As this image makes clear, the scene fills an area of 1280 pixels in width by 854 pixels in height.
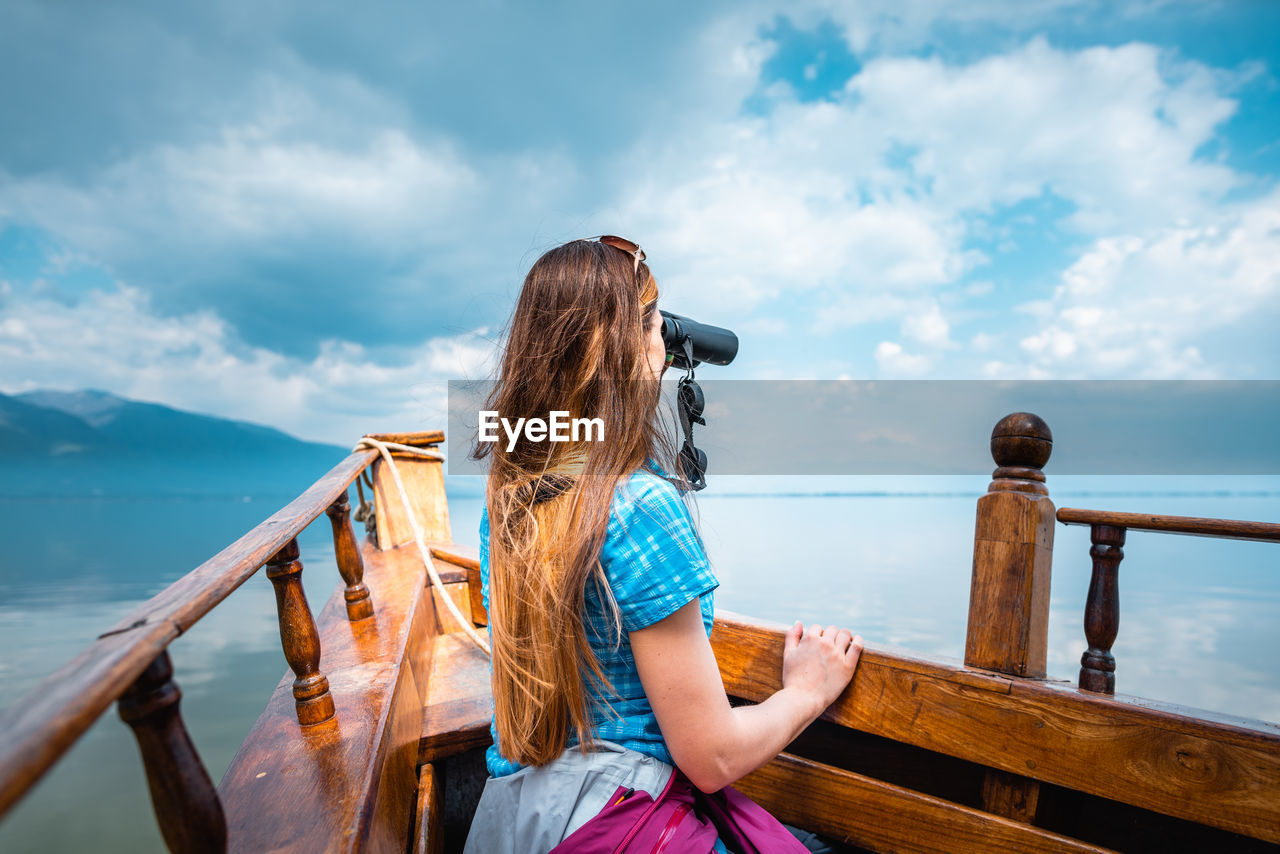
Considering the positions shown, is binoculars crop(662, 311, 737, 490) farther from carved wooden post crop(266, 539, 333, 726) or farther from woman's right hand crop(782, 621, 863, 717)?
carved wooden post crop(266, 539, 333, 726)

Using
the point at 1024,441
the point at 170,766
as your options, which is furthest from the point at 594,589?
the point at 1024,441

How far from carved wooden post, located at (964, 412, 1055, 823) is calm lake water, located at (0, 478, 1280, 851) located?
26cm

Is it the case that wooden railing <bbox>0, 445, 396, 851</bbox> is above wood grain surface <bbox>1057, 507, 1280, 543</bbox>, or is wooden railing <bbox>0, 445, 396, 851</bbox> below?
below

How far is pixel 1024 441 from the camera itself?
4.51ft

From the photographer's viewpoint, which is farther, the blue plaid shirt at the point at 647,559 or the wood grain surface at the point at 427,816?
the wood grain surface at the point at 427,816

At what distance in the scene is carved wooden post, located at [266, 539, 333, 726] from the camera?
4.06 feet

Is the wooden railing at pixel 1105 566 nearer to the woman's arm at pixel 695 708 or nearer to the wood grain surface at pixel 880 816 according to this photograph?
the wood grain surface at pixel 880 816

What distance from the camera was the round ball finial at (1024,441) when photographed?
1376 mm

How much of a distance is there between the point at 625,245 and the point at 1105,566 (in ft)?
4.06

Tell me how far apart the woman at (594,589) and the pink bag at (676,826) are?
0.03 m

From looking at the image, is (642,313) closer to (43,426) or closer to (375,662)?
(375,662)

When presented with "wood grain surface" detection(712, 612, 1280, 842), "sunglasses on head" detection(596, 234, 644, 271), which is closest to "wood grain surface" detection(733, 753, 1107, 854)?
"wood grain surface" detection(712, 612, 1280, 842)

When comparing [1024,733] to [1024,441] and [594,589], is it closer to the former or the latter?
[1024,441]

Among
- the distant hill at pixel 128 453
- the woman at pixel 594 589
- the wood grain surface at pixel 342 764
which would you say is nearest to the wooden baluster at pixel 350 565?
the wood grain surface at pixel 342 764
